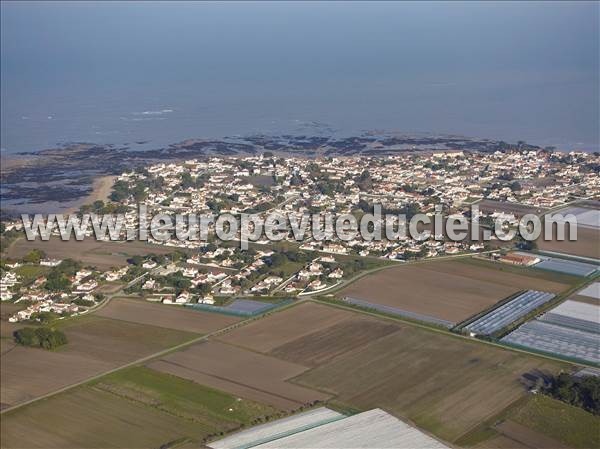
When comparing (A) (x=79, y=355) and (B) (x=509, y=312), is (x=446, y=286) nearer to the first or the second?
(B) (x=509, y=312)

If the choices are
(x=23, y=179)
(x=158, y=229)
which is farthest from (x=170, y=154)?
(x=158, y=229)

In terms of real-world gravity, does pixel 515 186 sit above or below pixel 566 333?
above

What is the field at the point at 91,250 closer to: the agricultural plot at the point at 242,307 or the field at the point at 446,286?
the agricultural plot at the point at 242,307

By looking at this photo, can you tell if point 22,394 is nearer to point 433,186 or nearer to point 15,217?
point 15,217

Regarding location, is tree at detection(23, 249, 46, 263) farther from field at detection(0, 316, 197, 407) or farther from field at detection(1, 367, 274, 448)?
field at detection(1, 367, 274, 448)

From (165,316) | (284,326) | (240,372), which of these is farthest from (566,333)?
(165,316)

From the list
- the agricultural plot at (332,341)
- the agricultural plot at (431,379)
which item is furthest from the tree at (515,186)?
the agricultural plot at (431,379)
